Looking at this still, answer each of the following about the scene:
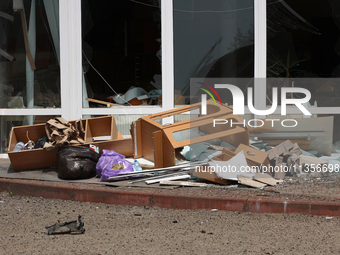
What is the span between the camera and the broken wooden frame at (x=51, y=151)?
18.4ft

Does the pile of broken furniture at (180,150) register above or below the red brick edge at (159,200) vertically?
above

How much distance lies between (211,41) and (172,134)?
246 centimetres

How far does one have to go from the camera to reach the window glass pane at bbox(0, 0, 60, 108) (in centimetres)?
708

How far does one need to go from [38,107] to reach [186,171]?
3.62 metres

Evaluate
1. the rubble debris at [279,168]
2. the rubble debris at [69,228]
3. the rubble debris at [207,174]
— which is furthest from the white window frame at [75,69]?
the rubble debris at [69,228]

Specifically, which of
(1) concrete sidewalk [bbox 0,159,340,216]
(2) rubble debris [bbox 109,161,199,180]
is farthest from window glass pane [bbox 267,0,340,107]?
(2) rubble debris [bbox 109,161,199,180]

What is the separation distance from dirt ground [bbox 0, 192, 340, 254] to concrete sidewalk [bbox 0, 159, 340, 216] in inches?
3.7

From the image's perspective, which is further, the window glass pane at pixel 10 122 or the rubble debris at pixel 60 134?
the window glass pane at pixel 10 122

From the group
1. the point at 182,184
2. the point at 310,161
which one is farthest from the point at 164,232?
the point at 310,161

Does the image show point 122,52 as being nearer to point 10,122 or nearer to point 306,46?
point 10,122

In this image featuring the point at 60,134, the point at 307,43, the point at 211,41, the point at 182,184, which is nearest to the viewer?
the point at 182,184

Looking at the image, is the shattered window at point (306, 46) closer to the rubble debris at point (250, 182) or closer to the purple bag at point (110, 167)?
the rubble debris at point (250, 182)

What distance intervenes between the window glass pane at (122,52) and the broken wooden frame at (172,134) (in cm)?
108

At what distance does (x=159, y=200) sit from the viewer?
4219 mm
